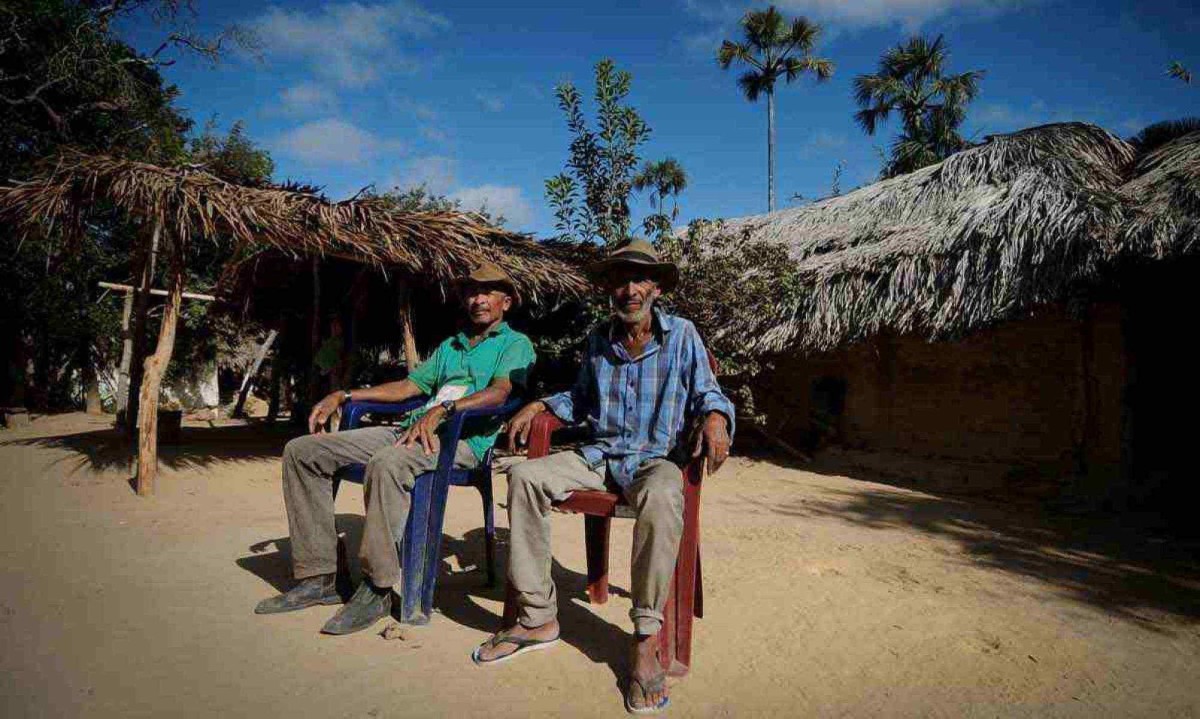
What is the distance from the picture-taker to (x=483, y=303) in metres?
3.14

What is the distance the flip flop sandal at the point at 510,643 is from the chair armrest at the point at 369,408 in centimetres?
132

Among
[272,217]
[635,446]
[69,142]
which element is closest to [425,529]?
[635,446]

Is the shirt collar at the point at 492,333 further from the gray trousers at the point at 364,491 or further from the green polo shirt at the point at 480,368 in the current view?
the gray trousers at the point at 364,491

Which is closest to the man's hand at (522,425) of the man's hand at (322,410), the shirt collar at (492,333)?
the shirt collar at (492,333)

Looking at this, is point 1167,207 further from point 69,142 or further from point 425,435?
point 69,142

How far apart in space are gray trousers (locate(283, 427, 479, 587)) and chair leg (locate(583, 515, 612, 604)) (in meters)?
0.64

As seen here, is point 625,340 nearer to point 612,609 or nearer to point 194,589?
point 612,609

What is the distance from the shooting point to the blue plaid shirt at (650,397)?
2.54m

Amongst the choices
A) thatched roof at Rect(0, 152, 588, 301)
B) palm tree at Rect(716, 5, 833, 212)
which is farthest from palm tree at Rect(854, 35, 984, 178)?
thatched roof at Rect(0, 152, 588, 301)

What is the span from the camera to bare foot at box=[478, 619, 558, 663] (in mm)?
2236

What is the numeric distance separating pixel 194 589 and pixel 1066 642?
375 centimetres

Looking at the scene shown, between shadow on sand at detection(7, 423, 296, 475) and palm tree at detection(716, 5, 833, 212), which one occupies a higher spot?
palm tree at detection(716, 5, 833, 212)

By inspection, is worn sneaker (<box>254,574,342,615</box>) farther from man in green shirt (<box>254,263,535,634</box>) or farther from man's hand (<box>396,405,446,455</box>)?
man's hand (<box>396,405,446,455</box>)

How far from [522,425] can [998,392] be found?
5973mm
